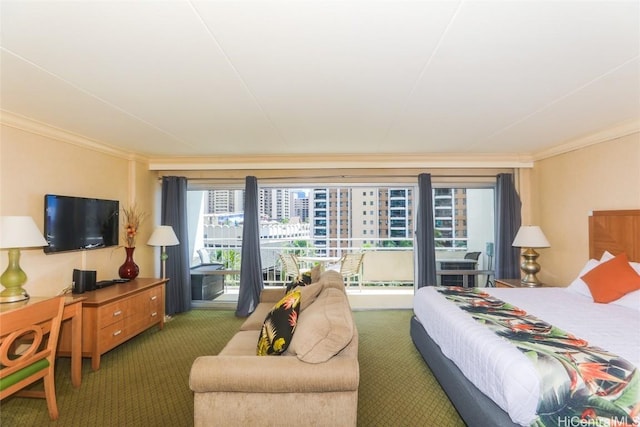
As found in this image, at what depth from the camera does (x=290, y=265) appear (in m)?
5.65

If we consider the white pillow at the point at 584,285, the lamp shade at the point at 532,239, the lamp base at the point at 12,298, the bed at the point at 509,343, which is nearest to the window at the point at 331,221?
the lamp shade at the point at 532,239

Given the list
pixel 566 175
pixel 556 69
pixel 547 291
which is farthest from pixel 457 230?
pixel 556 69

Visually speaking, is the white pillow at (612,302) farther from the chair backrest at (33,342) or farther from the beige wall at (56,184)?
the beige wall at (56,184)

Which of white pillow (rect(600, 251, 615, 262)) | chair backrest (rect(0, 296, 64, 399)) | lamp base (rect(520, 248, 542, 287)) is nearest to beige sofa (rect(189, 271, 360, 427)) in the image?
chair backrest (rect(0, 296, 64, 399))

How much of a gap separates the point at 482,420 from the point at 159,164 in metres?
4.88

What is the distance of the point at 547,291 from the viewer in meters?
3.27

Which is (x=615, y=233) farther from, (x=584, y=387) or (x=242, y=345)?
(x=242, y=345)

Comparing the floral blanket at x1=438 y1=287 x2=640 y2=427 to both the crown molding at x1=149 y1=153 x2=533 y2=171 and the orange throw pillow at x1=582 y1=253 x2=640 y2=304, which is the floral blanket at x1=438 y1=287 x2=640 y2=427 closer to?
the orange throw pillow at x1=582 y1=253 x2=640 y2=304

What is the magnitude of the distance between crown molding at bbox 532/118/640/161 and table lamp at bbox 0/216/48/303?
5422 mm

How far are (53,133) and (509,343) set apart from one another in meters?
4.37

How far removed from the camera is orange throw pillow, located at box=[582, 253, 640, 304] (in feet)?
8.91

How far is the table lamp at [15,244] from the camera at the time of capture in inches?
92.4

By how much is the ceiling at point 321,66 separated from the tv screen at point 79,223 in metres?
0.78

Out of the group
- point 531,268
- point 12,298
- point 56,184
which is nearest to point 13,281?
point 12,298
